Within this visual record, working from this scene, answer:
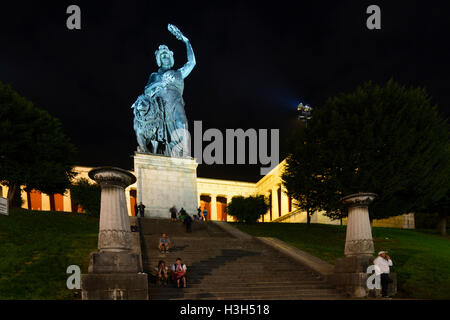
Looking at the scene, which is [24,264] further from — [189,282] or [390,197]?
[390,197]

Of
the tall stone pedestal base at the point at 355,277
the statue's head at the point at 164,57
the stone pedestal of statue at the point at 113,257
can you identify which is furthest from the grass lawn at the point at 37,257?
the statue's head at the point at 164,57

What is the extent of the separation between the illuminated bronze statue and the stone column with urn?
2691cm

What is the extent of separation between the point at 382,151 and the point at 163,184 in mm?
19649

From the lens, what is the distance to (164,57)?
43.2 metres

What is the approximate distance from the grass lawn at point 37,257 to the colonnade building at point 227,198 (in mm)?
36204

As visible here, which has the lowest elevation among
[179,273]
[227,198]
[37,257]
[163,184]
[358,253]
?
[179,273]

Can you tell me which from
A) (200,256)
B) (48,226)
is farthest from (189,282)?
(48,226)

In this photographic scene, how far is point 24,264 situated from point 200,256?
802 cm

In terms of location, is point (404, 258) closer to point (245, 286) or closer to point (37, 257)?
point (245, 286)

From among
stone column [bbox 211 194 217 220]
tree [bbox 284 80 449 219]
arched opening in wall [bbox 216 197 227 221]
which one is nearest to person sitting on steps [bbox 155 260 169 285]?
tree [bbox 284 80 449 219]

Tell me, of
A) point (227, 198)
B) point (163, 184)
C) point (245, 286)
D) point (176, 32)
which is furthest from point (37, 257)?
point (227, 198)

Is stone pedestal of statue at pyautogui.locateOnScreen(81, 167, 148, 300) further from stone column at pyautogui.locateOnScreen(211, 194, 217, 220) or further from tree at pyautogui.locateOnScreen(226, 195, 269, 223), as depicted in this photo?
stone column at pyautogui.locateOnScreen(211, 194, 217, 220)

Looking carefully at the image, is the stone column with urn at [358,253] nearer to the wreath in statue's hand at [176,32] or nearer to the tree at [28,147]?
the tree at [28,147]

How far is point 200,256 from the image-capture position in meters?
20.6
